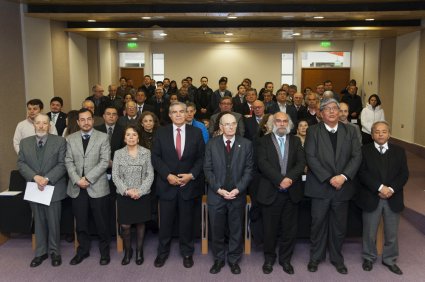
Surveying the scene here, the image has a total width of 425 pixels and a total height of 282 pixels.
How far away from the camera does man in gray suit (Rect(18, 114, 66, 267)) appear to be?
14.8 feet

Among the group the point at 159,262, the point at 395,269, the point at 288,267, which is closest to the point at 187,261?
the point at 159,262

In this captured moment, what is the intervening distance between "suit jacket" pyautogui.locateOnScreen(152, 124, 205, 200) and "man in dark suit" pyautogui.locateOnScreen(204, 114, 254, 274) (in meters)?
0.18

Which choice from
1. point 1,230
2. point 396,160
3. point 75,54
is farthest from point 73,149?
point 75,54

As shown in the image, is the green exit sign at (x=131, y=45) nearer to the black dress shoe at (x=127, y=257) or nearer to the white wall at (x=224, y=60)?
the white wall at (x=224, y=60)

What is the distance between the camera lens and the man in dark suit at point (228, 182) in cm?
436

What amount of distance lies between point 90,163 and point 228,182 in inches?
57.7

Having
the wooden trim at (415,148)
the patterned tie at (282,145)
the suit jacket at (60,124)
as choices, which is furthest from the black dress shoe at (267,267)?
the wooden trim at (415,148)

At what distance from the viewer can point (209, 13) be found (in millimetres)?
8430

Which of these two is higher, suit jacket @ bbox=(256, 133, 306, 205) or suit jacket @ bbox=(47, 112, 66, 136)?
suit jacket @ bbox=(47, 112, 66, 136)

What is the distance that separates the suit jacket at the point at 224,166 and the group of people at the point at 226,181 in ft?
0.03

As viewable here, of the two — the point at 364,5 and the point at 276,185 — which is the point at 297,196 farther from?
the point at 364,5

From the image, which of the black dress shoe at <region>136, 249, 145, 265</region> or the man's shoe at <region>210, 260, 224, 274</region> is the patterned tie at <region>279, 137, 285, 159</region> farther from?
the black dress shoe at <region>136, 249, 145, 265</region>

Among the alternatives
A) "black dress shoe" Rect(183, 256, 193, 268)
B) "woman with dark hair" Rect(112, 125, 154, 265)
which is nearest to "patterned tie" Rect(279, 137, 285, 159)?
"woman with dark hair" Rect(112, 125, 154, 265)

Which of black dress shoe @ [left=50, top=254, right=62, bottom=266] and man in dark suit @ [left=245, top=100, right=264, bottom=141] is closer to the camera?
black dress shoe @ [left=50, top=254, right=62, bottom=266]
